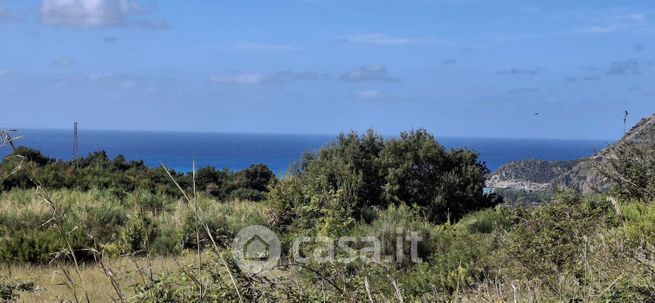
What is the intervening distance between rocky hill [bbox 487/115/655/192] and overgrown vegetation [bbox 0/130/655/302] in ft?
3.71

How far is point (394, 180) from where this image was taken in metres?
14.7

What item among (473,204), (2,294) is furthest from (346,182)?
(2,294)

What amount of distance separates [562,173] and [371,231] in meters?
8.72

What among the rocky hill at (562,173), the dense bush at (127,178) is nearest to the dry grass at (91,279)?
the dense bush at (127,178)

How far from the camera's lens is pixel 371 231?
358 inches

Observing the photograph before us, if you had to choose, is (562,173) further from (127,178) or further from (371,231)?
(127,178)

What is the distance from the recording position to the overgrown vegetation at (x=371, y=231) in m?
2.85

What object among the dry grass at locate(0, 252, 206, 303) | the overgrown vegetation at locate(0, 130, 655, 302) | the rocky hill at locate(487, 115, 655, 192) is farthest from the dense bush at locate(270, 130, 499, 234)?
the dry grass at locate(0, 252, 206, 303)

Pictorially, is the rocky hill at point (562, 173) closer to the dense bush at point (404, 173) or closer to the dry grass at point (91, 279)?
the dense bush at point (404, 173)

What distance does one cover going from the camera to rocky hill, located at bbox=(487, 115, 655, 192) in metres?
10.9

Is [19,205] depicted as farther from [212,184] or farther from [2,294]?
[2,294]

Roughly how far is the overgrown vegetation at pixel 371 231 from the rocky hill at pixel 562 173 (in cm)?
113

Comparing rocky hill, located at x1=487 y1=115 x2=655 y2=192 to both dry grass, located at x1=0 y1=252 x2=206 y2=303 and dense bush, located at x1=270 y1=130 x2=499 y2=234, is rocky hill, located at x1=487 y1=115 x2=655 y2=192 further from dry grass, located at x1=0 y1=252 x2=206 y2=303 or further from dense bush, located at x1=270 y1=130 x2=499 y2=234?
dry grass, located at x1=0 y1=252 x2=206 y2=303

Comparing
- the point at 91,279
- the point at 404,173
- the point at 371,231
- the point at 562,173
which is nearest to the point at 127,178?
the point at 404,173
